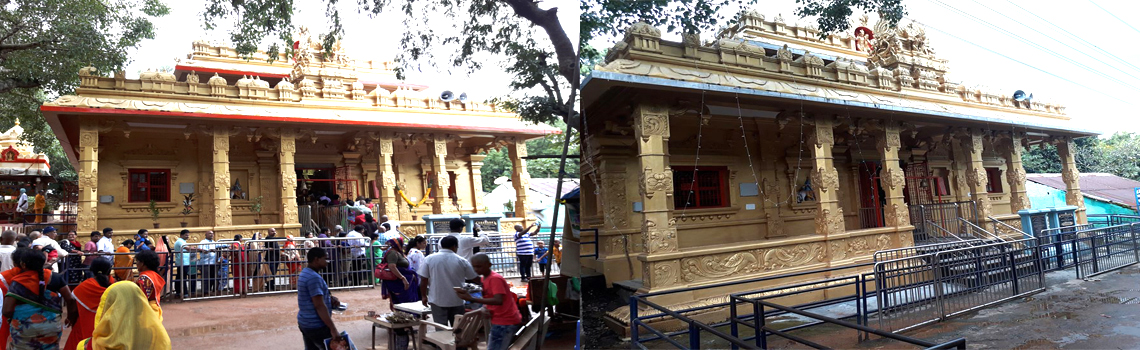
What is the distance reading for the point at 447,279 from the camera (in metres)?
3.35

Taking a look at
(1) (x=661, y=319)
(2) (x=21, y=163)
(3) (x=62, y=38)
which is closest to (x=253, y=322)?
(1) (x=661, y=319)

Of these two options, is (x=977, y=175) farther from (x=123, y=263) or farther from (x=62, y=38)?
(x=62, y=38)

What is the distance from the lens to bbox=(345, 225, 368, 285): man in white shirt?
863 cm

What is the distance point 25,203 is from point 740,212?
73.0 ft

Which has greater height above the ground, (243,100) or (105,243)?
(243,100)

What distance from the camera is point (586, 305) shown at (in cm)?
235

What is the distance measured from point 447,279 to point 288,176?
35.2ft

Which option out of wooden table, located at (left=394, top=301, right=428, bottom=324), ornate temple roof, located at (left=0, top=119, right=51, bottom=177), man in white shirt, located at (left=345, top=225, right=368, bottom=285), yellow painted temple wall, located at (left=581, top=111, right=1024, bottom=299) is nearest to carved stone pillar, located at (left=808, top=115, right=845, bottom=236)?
yellow painted temple wall, located at (left=581, top=111, right=1024, bottom=299)

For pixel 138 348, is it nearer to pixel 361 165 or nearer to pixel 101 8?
pixel 361 165

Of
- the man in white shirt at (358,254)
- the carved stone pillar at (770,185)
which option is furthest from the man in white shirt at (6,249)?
the carved stone pillar at (770,185)

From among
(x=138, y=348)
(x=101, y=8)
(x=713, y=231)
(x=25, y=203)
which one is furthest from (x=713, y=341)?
(x=25, y=203)

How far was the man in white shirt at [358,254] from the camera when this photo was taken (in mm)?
8633

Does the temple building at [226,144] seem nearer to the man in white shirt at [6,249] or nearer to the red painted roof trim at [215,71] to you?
the red painted roof trim at [215,71]

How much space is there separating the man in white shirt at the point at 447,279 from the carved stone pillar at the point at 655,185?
1161mm
